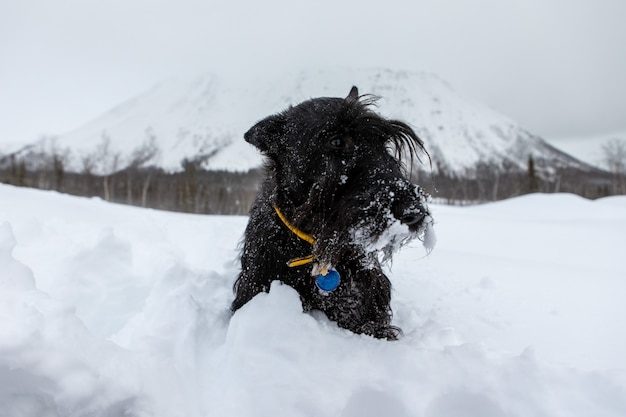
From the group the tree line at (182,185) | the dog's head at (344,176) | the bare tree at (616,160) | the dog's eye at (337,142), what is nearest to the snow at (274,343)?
the dog's head at (344,176)

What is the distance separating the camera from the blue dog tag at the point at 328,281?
8.34 feet

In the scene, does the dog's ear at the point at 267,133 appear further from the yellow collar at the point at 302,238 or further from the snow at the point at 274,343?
the snow at the point at 274,343

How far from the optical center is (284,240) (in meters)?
2.71

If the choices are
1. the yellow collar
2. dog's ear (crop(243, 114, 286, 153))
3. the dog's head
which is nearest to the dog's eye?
the dog's head

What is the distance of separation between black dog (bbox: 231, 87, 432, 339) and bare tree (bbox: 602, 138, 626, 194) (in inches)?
2919

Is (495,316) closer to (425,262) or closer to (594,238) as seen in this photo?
(425,262)

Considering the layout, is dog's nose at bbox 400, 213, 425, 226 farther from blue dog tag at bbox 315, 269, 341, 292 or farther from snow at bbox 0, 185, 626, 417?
blue dog tag at bbox 315, 269, 341, 292

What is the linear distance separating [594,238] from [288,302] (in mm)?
6781

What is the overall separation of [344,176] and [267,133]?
2.60ft

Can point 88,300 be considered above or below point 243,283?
below

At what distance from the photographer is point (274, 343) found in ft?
6.73

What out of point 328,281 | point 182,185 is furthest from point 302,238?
point 182,185

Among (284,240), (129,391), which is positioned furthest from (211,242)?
(129,391)

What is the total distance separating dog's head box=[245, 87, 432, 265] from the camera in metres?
2.11
